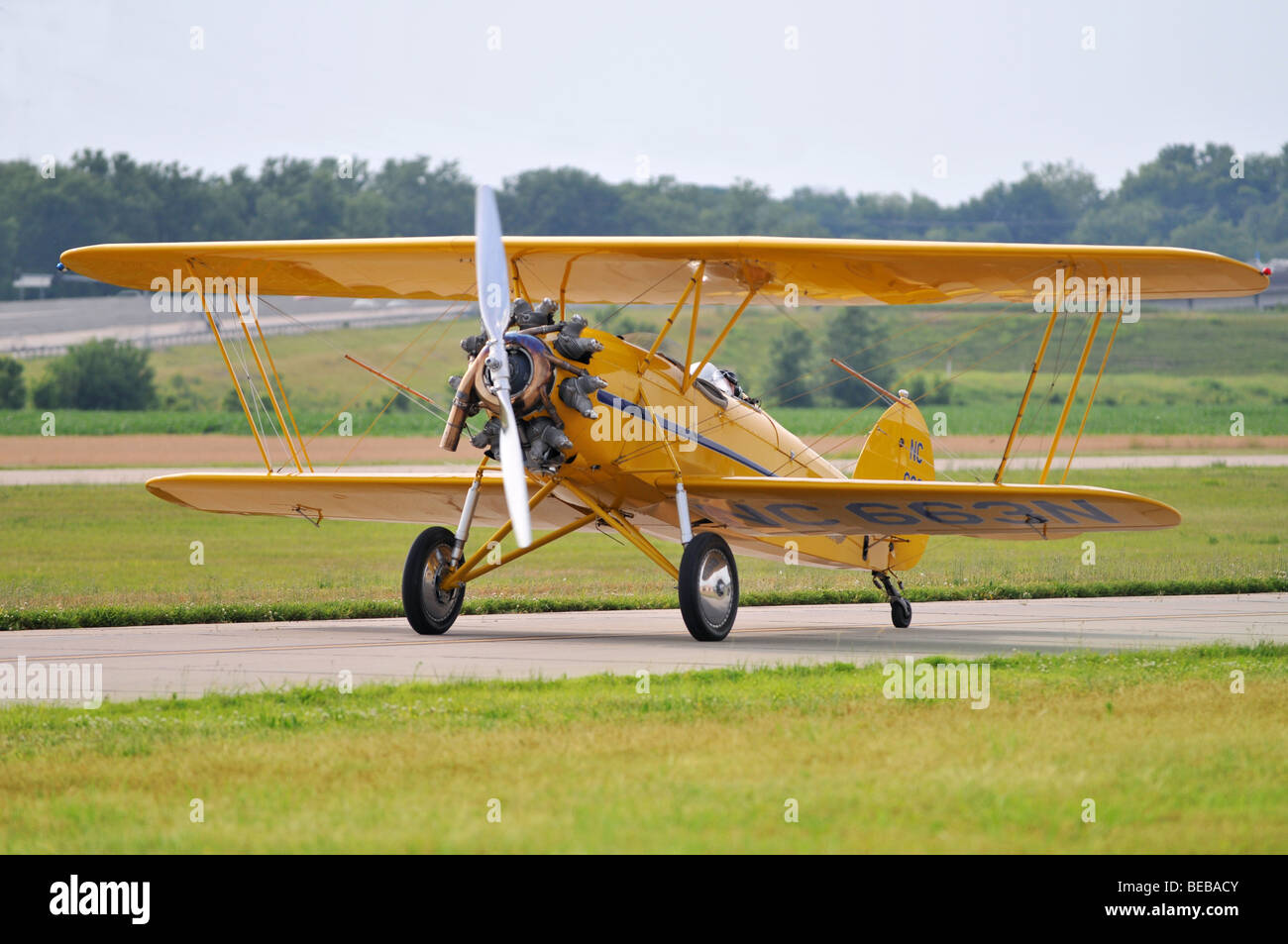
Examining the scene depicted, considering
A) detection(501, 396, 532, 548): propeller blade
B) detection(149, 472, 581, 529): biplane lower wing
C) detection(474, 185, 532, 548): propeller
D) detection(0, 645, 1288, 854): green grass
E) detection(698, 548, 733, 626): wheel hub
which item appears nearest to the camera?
detection(0, 645, 1288, 854): green grass

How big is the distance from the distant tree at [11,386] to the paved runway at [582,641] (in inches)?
2475

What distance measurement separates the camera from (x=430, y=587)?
13.2 m

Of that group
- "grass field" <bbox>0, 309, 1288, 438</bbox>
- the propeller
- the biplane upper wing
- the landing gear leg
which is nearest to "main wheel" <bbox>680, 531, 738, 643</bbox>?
the propeller

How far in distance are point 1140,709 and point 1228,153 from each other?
17415 cm

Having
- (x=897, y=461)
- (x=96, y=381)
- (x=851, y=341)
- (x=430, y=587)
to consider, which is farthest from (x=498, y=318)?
(x=851, y=341)

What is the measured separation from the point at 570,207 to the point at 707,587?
113 m

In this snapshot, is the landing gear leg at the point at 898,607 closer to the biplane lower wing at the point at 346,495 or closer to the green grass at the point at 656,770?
the biplane lower wing at the point at 346,495

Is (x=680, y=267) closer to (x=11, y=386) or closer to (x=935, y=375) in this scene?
(x=11, y=386)

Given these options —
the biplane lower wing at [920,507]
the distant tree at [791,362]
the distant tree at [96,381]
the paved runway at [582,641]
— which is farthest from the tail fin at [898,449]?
the distant tree at [96,381]

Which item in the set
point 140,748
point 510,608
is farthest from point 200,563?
point 140,748

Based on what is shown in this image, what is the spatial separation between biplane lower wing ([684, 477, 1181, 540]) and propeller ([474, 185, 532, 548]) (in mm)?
2255

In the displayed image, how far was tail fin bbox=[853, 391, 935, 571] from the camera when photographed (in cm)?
1612

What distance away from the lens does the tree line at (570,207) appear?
11206 centimetres

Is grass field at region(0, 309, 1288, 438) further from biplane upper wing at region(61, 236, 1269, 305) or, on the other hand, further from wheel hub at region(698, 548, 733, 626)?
wheel hub at region(698, 548, 733, 626)
